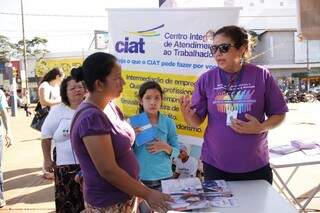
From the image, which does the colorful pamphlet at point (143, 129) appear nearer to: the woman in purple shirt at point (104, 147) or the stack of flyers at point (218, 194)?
the stack of flyers at point (218, 194)

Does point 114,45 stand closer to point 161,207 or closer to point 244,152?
point 244,152

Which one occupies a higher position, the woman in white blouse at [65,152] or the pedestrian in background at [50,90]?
the pedestrian in background at [50,90]

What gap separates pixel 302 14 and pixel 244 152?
139 cm

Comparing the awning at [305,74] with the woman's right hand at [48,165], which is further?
the awning at [305,74]

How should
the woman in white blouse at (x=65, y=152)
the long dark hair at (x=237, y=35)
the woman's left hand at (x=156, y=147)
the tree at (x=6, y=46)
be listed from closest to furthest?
the long dark hair at (x=237, y=35), the woman's left hand at (x=156, y=147), the woman in white blouse at (x=65, y=152), the tree at (x=6, y=46)

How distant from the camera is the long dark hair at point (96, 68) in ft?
6.52

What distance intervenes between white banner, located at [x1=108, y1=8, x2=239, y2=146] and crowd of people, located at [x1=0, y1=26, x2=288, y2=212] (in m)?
0.48

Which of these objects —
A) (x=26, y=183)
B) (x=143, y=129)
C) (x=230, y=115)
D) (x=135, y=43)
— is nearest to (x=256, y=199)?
(x=230, y=115)

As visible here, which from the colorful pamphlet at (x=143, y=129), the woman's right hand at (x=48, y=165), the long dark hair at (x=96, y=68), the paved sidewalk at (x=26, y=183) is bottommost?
the paved sidewalk at (x=26, y=183)

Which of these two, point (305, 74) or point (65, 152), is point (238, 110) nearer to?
point (65, 152)

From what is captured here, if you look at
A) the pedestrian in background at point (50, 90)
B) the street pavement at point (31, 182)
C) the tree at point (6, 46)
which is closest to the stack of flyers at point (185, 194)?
the street pavement at point (31, 182)

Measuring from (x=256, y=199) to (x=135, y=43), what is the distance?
2.03 m

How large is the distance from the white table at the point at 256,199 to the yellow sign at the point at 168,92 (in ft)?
4.38

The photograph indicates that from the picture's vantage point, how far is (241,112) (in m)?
2.45
